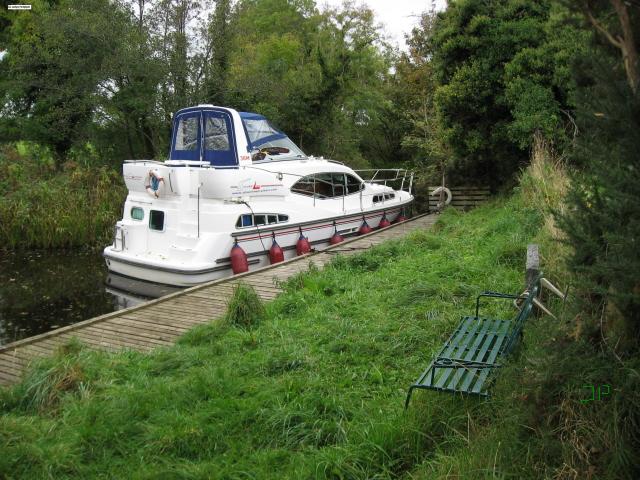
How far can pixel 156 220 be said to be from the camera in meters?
11.3

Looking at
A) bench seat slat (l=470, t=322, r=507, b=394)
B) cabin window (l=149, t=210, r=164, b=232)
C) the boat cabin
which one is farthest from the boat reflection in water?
bench seat slat (l=470, t=322, r=507, b=394)

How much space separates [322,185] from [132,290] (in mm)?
4883

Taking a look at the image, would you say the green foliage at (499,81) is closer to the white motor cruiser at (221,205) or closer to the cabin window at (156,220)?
the white motor cruiser at (221,205)

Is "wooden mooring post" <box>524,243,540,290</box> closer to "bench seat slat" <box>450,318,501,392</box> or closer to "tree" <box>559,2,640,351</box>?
"bench seat slat" <box>450,318,501,392</box>

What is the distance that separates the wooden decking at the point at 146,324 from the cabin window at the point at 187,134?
4.21m

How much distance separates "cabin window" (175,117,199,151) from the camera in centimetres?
1243

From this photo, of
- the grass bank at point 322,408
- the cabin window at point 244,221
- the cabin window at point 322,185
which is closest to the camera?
the grass bank at point 322,408

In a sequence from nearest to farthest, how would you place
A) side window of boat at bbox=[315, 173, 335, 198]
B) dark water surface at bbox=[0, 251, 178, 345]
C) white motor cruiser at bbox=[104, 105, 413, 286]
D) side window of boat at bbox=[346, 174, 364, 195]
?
dark water surface at bbox=[0, 251, 178, 345], white motor cruiser at bbox=[104, 105, 413, 286], side window of boat at bbox=[315, 173, 335, 198], side window of boat at bbox=[346, 174, 364, 195]

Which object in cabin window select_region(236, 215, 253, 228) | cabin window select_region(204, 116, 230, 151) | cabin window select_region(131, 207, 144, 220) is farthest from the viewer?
cabin window select_region(204, 116, 230, 151)

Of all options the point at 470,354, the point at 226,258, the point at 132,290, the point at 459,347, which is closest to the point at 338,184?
the point at 226,258

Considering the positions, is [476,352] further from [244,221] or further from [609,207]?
[244,221]

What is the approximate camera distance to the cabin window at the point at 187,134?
1243 centimetres

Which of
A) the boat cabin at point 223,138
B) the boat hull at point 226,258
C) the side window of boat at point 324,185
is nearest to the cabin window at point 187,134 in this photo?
the boat cabin at point 223,138

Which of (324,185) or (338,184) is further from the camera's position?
(338,184)
